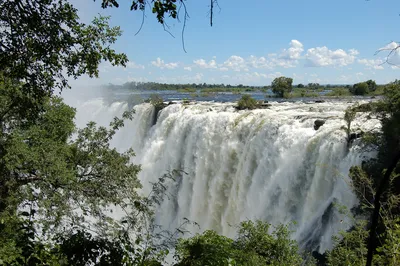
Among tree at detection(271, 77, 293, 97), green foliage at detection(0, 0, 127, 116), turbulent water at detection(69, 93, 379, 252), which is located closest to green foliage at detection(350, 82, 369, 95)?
tree at detection(271, 77, 293, 97)

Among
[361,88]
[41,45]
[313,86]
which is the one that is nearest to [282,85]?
[361,88]

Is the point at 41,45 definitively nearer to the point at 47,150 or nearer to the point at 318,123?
the point at 47,150

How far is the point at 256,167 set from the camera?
14.1m

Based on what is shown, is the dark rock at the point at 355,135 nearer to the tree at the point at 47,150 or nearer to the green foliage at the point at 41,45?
the tree at the point at 47,150

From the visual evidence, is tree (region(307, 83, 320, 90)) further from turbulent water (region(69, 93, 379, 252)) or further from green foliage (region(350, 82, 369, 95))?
turbulent water (region(69, 93, 379, 252))

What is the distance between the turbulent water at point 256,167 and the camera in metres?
10.5

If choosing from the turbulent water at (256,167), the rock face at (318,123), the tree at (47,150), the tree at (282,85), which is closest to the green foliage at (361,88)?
the tree at (282,85)

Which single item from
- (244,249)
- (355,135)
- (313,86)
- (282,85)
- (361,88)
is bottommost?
(244,249)

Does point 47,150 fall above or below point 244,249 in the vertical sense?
above

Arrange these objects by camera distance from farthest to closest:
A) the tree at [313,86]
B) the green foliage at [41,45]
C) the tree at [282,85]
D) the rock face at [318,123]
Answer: the tree at [313,86]
the tree at [282,85]
the rock face at [318,123]
the green foliage at [41,45]

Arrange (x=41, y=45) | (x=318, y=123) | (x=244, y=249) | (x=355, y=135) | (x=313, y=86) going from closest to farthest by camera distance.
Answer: (x=41, y=45) → (x=244, y=249) → (x=355, y=135) → (x=318, y=123) → (x=313, y=86)

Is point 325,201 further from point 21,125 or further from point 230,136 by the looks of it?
point 21,125

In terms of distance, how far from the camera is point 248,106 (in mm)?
20844

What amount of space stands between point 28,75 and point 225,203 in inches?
486
